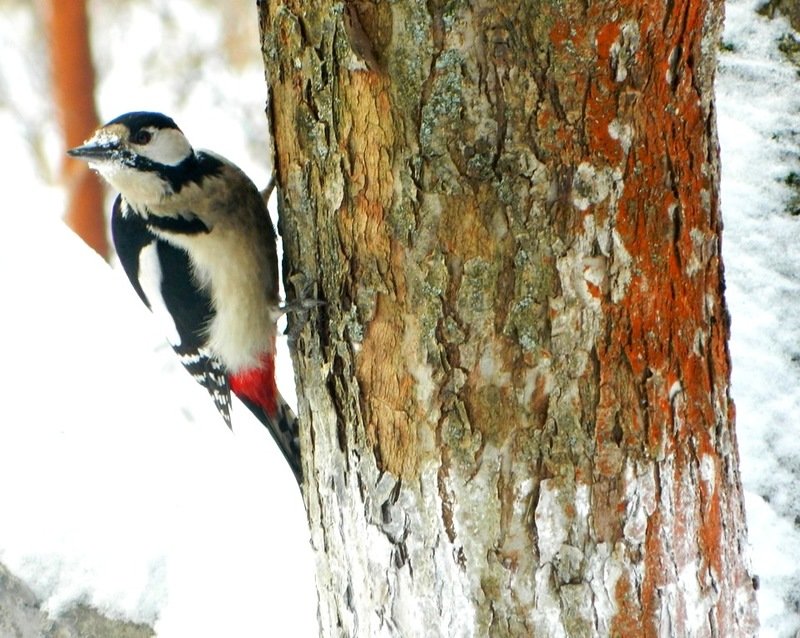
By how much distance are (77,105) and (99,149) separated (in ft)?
15.3

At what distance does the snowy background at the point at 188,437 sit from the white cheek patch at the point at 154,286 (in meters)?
0.79

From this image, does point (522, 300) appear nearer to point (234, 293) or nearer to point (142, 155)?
point (234, 293)

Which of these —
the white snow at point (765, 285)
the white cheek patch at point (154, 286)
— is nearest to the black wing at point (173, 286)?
the white cheek patch at point (154, 286)

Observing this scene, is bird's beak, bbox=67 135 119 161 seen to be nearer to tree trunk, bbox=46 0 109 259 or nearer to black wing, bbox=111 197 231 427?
black wing, bbox=111 197 231 427

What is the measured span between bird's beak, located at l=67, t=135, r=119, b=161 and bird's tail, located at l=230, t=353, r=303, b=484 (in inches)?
25.4

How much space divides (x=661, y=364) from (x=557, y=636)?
48 cm

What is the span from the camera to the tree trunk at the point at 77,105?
255 inches

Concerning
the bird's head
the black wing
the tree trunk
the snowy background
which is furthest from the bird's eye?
the tree trunk

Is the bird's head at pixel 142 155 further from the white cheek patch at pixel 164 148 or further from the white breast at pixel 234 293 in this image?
the white breast at pixel 234 293

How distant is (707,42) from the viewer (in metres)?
1.51

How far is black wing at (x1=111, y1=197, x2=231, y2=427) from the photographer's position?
236 cm

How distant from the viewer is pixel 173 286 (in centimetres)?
241

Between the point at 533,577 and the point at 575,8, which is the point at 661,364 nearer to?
the point at 533,577

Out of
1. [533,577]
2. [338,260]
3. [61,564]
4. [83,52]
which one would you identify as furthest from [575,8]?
[83,52]
